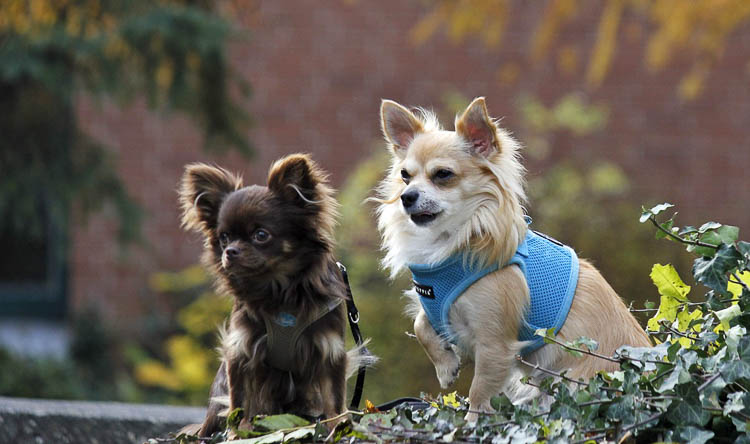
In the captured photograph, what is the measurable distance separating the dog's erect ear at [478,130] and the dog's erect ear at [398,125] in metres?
0.19

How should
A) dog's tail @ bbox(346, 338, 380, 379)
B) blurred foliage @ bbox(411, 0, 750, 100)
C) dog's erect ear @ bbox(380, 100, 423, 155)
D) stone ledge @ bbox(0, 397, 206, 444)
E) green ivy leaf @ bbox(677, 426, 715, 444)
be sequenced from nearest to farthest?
green ivy leaf @ bbox(677, 426, 715, 444) → dog's erect ear @ bbox(380, 100, 423, 155) → dog's tail @ bbox(346, 338, 380, 379) → stone ledge @ bbox(0, 397, 206, 444) → blurred foliage @ bbox(411, 0, 750, 100)

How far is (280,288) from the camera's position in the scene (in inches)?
124

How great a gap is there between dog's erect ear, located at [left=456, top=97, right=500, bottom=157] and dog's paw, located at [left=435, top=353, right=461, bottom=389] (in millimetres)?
666

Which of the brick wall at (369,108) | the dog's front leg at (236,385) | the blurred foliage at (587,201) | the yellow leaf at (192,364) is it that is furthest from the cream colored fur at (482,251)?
the brick wall at (369,108)

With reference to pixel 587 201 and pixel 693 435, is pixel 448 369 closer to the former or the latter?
pixel 693 435

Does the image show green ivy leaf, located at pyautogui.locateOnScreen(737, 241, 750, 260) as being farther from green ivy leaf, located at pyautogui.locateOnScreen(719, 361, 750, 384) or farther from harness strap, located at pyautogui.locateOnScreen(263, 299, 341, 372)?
harness strap, located at pyautogui.locateOnScreen(263, 299, 341, 372)

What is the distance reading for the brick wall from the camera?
10.4 meters

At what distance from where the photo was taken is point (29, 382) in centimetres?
728

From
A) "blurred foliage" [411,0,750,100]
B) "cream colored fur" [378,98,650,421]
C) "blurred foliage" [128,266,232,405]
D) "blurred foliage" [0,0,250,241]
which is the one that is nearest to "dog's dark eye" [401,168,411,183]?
"cream colored fur" [378,98,650,421]

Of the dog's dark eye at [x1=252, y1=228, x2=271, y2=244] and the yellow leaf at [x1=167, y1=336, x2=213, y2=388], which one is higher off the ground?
the dog's dark eye at [x1=252, y1=228, x2=271, y2=244]

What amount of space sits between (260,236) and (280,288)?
201mm

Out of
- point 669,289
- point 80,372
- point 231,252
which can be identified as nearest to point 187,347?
point 80,372

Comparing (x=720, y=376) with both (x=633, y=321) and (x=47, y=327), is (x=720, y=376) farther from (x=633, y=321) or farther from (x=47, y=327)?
(x=47, y=327)

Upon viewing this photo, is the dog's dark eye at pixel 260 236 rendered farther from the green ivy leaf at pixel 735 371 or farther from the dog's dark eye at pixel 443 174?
the green ivy leaf at pixel 735 371
